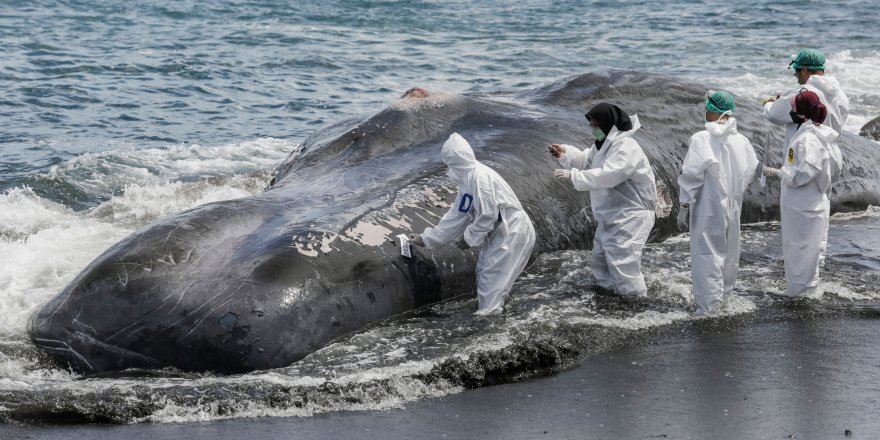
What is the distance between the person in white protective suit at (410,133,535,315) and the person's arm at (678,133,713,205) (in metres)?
1.44

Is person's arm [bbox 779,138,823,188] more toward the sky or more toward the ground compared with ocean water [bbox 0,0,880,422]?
more toward the sky

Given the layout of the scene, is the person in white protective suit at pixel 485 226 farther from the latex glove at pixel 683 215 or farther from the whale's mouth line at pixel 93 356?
the whale's mouth line at pixel 93 356

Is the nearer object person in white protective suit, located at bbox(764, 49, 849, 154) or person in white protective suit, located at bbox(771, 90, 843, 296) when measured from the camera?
person in white protective suit, located at bbox(771, 90, 843, 296)

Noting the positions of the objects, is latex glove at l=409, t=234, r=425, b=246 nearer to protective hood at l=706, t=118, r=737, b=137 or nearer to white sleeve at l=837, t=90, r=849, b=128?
protective hood at l=706, t=118, r=737, b=137

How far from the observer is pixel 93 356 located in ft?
31.3

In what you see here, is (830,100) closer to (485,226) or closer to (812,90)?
(812,90)

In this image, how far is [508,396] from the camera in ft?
28.6

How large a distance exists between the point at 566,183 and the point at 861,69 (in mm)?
17092

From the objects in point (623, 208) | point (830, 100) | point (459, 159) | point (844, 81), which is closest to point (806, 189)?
point (623, 208)

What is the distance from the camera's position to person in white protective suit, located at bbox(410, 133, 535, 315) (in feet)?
33.8

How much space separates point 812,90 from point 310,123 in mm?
12336

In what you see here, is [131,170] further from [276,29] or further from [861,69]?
[861,69]

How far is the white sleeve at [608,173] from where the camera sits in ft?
35.0

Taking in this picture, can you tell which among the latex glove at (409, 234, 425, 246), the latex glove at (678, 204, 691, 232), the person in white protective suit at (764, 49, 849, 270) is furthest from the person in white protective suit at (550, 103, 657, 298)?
the latex glove at (409, 234, 425, 246)
